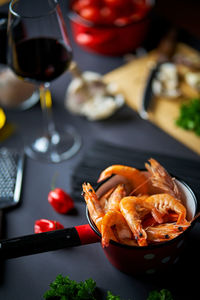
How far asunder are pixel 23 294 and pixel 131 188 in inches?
13.6

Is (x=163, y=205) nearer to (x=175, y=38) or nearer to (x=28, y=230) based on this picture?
(x=28, y=230)

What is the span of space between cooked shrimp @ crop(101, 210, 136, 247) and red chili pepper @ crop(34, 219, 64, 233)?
24cm

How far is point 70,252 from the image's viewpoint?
3.12 ft

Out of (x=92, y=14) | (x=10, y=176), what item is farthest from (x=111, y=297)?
(x=92, y=14)

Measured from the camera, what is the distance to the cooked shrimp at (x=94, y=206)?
766 mm

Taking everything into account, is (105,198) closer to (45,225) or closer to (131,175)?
(131,175)

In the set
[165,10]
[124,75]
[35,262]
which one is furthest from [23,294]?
[165,10]

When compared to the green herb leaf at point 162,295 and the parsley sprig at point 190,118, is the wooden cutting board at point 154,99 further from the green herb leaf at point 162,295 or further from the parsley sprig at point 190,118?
the green herb leaf at point 162,295

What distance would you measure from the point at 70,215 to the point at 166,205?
330 millimetres

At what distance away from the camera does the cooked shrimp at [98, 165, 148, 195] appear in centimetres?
85

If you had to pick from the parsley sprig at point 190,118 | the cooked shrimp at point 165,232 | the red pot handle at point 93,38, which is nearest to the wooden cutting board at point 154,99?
the parsley sprig at point 190,118

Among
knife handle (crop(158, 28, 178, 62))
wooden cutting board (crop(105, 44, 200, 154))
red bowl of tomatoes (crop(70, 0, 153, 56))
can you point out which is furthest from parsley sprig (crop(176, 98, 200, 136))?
red bowl of tomatoes (crop(70, 0, 153, 56))

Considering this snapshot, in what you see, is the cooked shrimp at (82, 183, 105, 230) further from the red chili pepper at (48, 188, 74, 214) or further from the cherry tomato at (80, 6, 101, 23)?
the cherry tomato at (80, 6, 101, 23)

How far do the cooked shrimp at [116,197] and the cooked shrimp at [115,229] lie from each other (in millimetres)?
48
